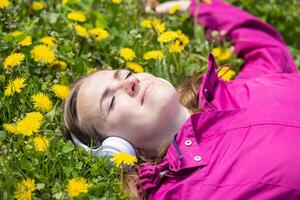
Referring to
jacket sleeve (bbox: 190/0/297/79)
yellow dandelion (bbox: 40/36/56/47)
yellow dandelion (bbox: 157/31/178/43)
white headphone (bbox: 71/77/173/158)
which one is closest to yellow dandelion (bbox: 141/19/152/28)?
yellow dandelion (bbox: 157/31/178/43)

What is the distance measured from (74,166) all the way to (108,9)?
1492 millimetres

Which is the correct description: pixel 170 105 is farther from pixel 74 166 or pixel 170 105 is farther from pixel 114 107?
pixel 74 166

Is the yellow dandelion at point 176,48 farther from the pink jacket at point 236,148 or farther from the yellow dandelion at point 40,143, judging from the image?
the yellow dandelion at point 40,143

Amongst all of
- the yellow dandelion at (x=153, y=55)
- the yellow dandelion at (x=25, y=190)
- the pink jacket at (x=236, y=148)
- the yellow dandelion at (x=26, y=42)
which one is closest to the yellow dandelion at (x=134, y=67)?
the yellow dandelion at (x=153, y=55)

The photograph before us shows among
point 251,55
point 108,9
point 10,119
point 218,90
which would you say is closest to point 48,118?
point 10,119

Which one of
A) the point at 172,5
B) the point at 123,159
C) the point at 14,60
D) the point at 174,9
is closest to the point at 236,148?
the point at 123,159

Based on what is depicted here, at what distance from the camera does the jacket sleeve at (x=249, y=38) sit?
10.6 ft

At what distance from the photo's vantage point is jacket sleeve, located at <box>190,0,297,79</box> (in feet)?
10.6

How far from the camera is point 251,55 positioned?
11.0 ft

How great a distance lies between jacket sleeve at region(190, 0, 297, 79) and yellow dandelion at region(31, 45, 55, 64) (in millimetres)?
1140

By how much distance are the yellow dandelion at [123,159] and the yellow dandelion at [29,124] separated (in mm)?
390

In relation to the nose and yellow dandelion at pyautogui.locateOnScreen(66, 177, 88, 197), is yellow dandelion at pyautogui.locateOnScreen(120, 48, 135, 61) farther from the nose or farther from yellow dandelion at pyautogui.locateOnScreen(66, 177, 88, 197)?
yellow dandelion at pyautogui.locateOnScreen(66, 177, 88, 197)

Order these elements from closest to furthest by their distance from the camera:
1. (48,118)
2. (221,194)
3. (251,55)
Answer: (221,194), (48,118), (251,55)

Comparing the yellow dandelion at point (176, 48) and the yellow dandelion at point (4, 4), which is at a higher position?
the yellow dandelion at point (4, 4)
